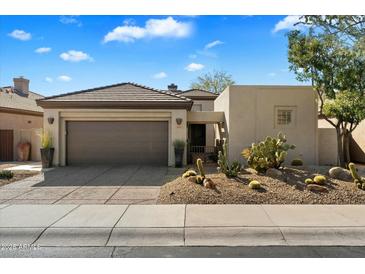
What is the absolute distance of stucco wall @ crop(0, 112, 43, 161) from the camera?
55.8ft

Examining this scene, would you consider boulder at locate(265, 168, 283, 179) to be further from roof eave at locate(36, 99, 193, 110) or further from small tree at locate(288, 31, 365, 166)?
roof eave at locate(36, 99, 193, 110)

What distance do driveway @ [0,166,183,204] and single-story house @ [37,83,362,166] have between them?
1.41m

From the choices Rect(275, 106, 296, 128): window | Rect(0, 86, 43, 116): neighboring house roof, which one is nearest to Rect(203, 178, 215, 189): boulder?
Rect(275, 106, 296, 128): window

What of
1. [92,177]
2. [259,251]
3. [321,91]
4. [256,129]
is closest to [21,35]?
[92,177]

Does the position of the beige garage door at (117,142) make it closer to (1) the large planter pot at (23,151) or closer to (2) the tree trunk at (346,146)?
(1) the large planter pot at (23,151)

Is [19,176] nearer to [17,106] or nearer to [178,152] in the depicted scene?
[178,152]

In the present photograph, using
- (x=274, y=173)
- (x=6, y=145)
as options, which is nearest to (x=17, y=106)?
(x=6, y=145)

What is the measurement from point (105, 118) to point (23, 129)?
6.86m

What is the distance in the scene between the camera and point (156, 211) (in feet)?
22.5

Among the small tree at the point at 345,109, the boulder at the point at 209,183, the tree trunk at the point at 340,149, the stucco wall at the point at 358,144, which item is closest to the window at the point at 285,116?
the small tree at the point at 345,109

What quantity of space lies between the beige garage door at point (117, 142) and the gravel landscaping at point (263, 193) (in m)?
5.91

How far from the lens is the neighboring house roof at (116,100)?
14.1 m
